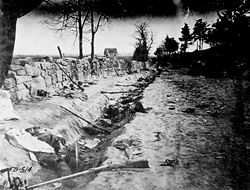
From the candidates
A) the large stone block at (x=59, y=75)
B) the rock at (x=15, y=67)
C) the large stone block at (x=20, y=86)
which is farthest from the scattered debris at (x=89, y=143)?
the large stone block at (x=59, y=75)

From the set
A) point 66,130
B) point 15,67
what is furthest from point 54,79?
point 66,130

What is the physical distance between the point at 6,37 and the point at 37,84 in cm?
818

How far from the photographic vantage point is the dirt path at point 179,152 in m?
4.16

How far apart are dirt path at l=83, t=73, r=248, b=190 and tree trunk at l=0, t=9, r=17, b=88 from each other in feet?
8.01

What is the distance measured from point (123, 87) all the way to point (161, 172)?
1287 cm

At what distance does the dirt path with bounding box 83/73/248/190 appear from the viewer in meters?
4.16

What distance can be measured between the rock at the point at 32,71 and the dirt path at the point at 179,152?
4438 mm

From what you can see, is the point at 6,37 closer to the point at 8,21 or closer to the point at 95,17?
the point at 8,21

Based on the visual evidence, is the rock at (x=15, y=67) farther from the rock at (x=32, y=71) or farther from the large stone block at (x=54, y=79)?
the large stone block at (x=54, y=79)

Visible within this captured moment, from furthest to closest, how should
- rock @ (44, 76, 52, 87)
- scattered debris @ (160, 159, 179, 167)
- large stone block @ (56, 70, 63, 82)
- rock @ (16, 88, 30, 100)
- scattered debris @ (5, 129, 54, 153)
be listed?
large stone block @ (56, 70, 63, 82) → rock @ (44, 76, 52, 87) → rock @ (16, 88, 30, 100) → scattered debris @ (5, 129, 54, 153) → scattered debris @ (160, 159, 179, 167)

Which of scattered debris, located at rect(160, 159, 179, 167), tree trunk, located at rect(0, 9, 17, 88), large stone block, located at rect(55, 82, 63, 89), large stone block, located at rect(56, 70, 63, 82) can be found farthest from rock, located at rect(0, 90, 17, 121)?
large stone block, located at rect(56, 70, 63, 82)

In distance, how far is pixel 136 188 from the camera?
155 inches

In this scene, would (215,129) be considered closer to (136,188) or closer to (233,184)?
(233,184)

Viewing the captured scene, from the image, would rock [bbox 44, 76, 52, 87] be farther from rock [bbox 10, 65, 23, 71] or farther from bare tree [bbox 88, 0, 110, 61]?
bare tree [bbox 88, 0, 110, 61]
